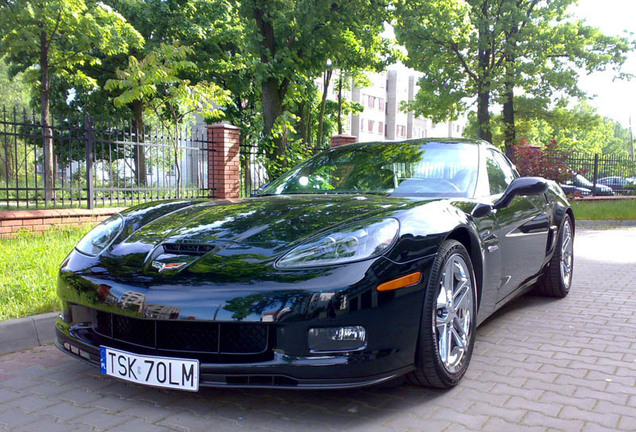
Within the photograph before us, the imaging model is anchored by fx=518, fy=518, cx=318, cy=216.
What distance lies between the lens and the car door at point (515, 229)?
11.6 ft

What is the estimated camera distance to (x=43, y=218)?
741cm

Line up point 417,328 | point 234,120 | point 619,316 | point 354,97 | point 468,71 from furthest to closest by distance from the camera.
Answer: point 354,97 → point 234,120 → point 468,71 → point 619,316 → point 417,328

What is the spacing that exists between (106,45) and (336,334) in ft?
45.8

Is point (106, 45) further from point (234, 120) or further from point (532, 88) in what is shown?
point (532, 88)

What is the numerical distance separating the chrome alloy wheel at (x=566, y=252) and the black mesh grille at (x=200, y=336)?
3.71 metres

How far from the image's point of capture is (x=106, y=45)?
13883 millimetres

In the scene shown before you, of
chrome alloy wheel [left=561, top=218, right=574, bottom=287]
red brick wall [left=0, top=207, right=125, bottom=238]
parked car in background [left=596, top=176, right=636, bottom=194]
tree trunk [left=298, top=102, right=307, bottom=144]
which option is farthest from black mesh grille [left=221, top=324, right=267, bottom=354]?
tree trunk [left=298, top=102, right=307, bottom=144]

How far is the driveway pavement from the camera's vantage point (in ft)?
7.68

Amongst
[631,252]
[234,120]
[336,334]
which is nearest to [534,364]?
[336,334]

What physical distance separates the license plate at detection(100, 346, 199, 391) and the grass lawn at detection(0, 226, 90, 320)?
1.77 meters

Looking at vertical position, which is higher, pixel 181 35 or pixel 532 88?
pixel 181 35

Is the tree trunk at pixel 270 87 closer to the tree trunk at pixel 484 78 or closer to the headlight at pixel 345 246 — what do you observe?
the headlight at pixel 345 246

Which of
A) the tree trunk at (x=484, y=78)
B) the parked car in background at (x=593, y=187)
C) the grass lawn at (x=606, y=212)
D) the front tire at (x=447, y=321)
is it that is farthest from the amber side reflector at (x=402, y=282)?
the parked car in background at (x=593, y=187)

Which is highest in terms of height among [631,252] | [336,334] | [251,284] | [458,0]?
[458,0]
